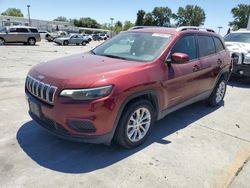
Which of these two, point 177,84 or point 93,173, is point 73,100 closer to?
point 93,173

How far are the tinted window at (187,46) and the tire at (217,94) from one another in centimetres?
142

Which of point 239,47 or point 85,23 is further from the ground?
point 85,23

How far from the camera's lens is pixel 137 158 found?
3385mm

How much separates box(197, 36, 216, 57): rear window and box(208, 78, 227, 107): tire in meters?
0.86

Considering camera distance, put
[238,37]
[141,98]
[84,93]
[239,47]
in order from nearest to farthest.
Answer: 1. [84,93]
2. [141,98]
3. [239,47]
4. [238,37]

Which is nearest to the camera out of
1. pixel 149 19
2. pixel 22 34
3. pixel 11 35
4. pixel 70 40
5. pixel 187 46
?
pixel 187 46

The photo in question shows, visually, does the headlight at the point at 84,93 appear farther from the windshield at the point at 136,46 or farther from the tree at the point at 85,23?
the tree at the point at 85,23

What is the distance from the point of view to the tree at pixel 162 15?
99188 millimetres

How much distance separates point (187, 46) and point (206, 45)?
841 mm

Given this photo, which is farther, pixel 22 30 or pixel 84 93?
pixel 22 30

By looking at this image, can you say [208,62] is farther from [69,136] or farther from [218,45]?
[69,136]

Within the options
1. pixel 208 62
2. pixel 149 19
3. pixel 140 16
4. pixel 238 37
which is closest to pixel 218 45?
pixel 208 62

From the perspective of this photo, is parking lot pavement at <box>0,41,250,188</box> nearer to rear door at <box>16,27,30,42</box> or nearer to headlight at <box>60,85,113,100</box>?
headlight at <box>60,85,113,100</box>

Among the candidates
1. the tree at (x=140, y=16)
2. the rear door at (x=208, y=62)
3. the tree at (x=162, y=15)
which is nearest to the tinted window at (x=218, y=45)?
the rear door at (x=208, y=62)
